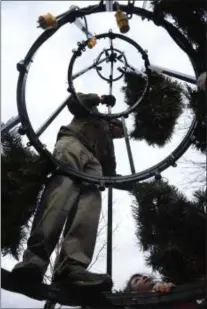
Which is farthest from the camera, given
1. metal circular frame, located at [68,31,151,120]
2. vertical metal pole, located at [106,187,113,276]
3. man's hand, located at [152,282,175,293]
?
metal circular frame, located at [68,31,151,120]

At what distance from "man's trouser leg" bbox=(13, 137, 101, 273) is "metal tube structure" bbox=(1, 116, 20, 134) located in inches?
11.0

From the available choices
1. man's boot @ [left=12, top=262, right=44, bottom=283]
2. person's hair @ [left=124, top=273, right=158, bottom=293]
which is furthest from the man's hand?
man's boot @ [left=12, top=262, right=44, bottom=283]

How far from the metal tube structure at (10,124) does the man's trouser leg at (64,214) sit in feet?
0.92

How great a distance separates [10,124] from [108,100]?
0.64 metres

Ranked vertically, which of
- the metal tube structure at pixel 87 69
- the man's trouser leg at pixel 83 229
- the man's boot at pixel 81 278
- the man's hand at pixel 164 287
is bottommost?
the man's hand at pixel 164 287

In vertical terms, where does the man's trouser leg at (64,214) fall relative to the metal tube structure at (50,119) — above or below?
below

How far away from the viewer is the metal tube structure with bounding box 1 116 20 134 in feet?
12.3

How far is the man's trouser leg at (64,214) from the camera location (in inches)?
137

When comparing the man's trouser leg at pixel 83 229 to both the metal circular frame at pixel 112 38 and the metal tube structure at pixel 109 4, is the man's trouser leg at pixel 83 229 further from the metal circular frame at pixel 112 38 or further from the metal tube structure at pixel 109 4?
the metal tube structure at pixel 109 4

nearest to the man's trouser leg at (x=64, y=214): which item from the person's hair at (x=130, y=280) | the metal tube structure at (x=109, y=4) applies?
the person's hair at (x=130, y=280)

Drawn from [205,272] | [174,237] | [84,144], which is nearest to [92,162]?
[84,144]

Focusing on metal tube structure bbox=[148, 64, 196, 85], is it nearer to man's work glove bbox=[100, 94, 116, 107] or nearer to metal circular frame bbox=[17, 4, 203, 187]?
metal circular frame bbox=[17, 4, 203, 187]

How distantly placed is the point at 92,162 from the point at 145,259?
68 centimetres

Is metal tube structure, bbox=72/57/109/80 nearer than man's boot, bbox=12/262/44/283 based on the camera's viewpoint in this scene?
No
